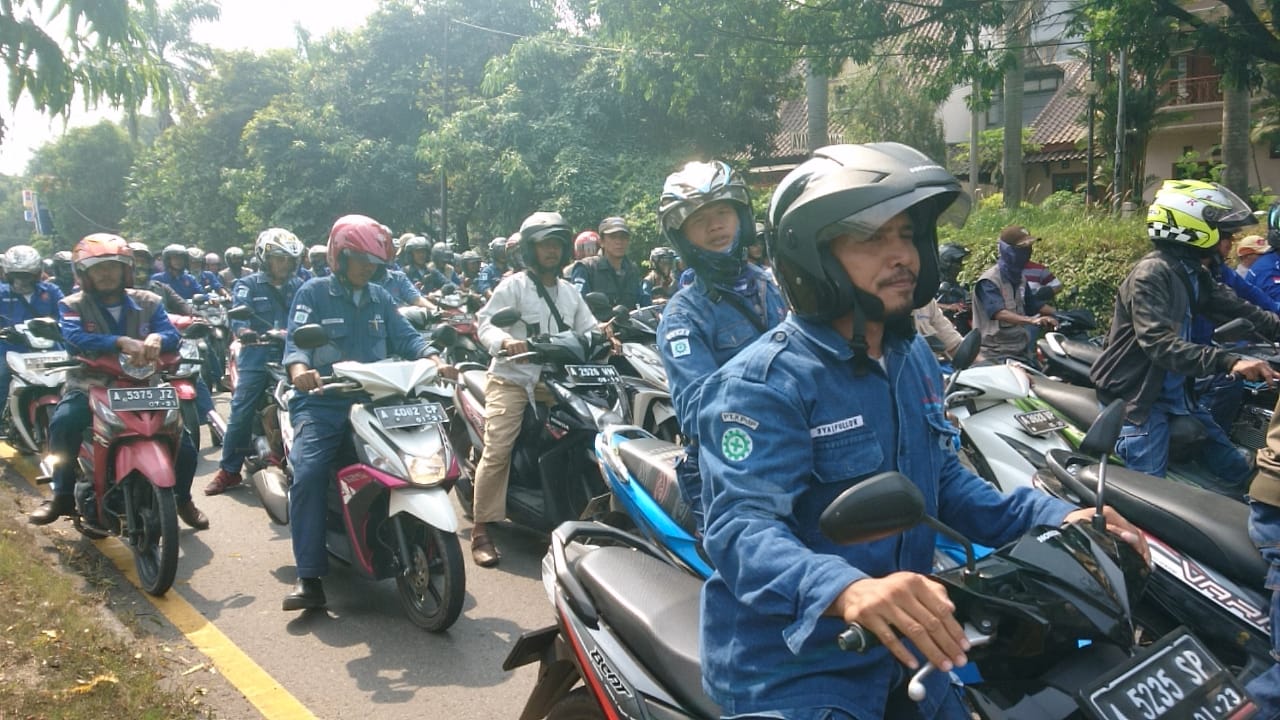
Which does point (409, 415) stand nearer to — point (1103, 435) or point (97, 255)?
point (97, 255)

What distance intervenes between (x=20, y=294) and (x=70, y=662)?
20.2ft

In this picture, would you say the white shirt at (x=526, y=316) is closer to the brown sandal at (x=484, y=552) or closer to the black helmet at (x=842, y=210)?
the brown sandal at (x=484, y=552)

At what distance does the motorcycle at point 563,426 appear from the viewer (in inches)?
227

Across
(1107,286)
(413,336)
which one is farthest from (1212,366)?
(1107,286)

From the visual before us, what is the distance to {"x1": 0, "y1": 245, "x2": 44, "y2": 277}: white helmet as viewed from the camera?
8742 mm

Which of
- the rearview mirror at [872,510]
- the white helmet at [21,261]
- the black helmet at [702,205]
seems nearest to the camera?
the rearview mirror at [872,510]

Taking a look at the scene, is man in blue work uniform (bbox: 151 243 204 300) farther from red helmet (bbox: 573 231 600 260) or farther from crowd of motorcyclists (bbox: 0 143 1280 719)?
red helmet (bbox: 573 231 600 260)

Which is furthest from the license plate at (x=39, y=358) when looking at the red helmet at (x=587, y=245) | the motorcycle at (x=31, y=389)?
the red helmet at (x=587, y=245)

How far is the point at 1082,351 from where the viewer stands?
588 cm

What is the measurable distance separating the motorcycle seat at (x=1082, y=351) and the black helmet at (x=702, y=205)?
9.09ft

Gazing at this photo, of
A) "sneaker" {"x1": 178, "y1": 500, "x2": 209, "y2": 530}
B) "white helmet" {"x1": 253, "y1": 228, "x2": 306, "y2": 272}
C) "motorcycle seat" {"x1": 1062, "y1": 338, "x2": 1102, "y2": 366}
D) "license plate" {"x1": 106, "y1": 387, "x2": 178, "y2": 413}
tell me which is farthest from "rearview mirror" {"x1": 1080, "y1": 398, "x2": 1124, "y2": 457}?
"white helmet" {"x1": 253, "y1": 228, "x2": 306, "y2": 272}

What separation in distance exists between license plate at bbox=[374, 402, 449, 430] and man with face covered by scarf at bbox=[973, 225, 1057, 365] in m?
4.44

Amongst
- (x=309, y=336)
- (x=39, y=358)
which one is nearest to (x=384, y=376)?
(x=309, y=336)

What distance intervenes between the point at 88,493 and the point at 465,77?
25287 millimetres
